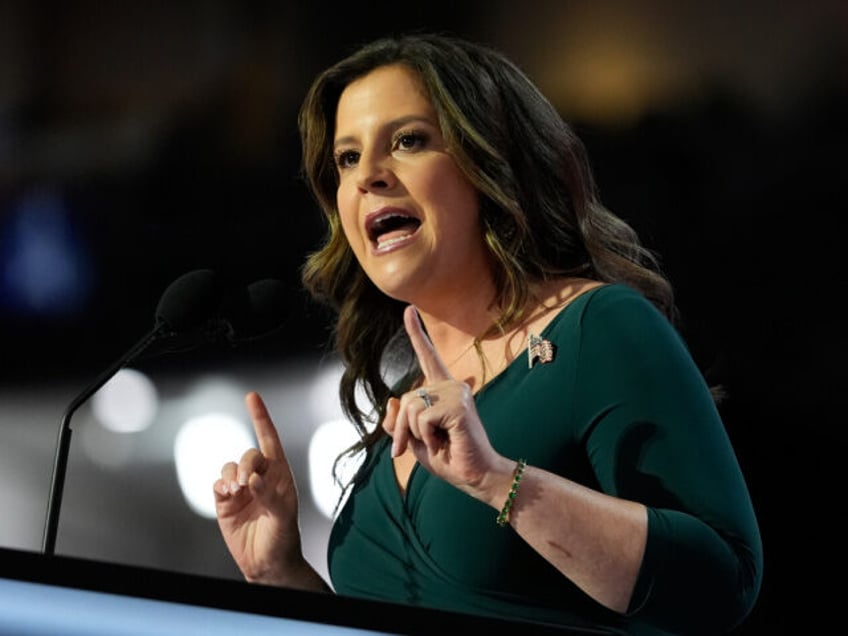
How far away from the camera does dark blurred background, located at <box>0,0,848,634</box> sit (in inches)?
64.5

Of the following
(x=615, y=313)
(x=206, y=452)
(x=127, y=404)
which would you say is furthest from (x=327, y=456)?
(x=615, y=313)

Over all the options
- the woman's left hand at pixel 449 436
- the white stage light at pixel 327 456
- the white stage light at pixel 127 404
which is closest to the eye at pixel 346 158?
the woman's left hand at pixel 449 436

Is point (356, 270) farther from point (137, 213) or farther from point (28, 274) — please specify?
point (28, 274)

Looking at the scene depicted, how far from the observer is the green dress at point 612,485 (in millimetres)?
1253

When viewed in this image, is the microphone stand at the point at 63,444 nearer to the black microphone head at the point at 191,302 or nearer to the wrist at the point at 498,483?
the black microphone head at the point at 191,302

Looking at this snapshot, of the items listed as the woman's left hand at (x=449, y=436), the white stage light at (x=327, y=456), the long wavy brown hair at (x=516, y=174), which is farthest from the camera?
the white stage light at (x=327, y=456)

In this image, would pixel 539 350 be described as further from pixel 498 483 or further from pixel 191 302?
pixel 191 302

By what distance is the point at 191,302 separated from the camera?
1668 millimetres

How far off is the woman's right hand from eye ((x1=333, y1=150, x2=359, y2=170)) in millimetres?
317

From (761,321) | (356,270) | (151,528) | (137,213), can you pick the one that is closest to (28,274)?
(137,213)

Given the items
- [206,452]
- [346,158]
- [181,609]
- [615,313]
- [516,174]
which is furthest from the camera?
[206,452]

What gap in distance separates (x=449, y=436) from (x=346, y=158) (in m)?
0.56

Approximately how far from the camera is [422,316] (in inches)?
63.7

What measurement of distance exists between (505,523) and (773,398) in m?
0.59
